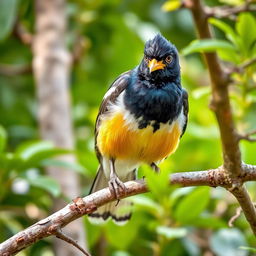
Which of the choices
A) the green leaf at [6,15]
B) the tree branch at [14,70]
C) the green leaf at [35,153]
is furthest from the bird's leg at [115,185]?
the tree branch at [14,70]

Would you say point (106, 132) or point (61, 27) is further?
point (61, 27)

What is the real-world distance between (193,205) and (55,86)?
69.3 inches

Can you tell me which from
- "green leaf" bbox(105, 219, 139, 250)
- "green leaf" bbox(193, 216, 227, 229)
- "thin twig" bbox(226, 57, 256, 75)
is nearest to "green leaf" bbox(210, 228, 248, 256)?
"green leaf" bbox(193, 216, 227, 229)

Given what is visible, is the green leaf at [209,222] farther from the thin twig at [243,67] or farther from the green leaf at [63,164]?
the thin twig at [243,67]

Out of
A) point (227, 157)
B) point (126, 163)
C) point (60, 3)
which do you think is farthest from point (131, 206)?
point (60, 3)

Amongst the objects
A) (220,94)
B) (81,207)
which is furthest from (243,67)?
(81,207)

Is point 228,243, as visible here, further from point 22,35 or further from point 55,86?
point 22,35

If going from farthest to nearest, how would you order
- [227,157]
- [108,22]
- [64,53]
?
[108,22], [64,53], [227,157]

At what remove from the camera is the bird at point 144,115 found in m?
3.89

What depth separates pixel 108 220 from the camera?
4359mm

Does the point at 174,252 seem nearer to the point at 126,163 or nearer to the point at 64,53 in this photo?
the point at 126,163

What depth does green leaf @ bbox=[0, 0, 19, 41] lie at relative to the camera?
4.83 meters

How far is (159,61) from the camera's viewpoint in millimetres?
4078

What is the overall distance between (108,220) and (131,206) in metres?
0.51
